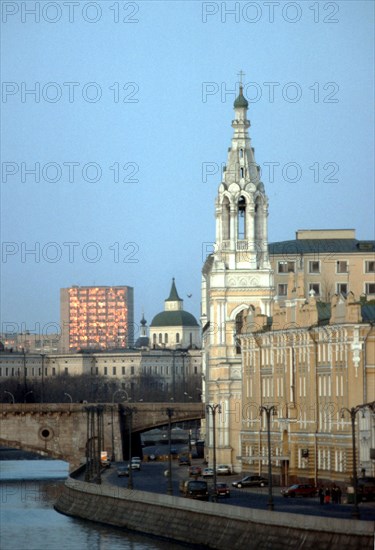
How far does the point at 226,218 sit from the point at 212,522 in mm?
47930

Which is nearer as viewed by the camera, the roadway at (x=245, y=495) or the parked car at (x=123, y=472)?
the roadway at (x=245, y=495)

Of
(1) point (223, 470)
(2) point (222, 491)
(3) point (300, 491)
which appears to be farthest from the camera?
(1) point (223, 470)

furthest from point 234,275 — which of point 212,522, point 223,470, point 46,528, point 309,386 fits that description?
point 212,522

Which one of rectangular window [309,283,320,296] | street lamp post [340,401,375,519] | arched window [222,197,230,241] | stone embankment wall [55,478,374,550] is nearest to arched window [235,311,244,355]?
arched window [222,197,230,241]

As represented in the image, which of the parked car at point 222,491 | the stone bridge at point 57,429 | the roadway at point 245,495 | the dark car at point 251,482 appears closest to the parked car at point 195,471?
the roadway at point 245,495

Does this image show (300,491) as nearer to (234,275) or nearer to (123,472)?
(123,472)

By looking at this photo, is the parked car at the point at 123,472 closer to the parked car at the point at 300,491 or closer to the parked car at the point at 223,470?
the parked car at the point at 223,470

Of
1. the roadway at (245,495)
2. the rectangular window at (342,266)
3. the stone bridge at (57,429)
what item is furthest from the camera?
the stone bridge at (57,429)

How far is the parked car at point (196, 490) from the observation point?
104 m

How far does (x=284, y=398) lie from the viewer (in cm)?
12031

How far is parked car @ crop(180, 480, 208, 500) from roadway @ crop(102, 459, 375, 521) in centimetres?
112

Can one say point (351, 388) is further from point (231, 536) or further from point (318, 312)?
point (231, 536)

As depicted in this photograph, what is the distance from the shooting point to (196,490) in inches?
4122

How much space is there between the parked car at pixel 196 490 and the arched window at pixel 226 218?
3414 cm
